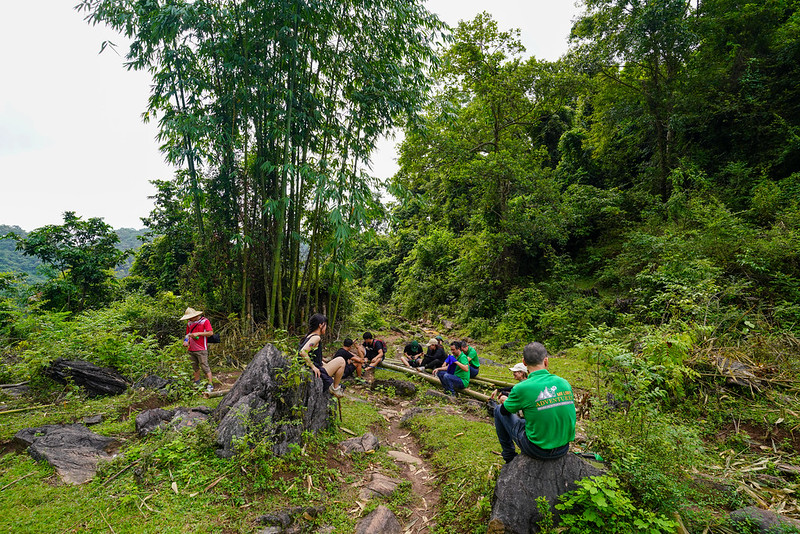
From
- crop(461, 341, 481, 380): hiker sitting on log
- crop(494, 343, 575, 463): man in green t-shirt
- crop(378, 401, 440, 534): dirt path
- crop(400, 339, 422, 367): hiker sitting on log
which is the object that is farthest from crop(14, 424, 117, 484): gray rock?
crop(400, 339, 422, 367): hiker sitting on log

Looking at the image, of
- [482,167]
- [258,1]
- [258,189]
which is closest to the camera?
[258,1]

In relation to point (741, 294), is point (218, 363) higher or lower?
lower

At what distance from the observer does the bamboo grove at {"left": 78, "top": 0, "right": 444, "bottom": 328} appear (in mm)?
6801

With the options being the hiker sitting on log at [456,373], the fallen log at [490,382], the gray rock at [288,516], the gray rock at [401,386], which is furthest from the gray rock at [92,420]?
the fallen log at [490,382]

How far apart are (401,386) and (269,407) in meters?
A: 3.84

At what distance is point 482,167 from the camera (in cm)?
1308

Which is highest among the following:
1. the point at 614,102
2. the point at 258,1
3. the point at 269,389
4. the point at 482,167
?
the point at 614,102

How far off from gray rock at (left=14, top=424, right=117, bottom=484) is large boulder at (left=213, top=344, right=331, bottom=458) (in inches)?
44.3

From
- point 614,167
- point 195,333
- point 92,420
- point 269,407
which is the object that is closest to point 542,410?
point 269,407

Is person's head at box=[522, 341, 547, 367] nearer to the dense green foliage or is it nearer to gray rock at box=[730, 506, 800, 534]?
gray rock at box=[730, 506, 800, 534]

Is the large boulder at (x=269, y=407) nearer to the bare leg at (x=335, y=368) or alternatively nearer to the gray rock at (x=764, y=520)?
the bare leg at (x=335, y=368)

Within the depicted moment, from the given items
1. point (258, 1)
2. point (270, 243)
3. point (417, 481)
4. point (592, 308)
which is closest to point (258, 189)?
point (270, 243)

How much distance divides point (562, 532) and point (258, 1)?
9.42m

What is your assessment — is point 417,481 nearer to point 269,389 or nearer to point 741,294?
point 269,389
